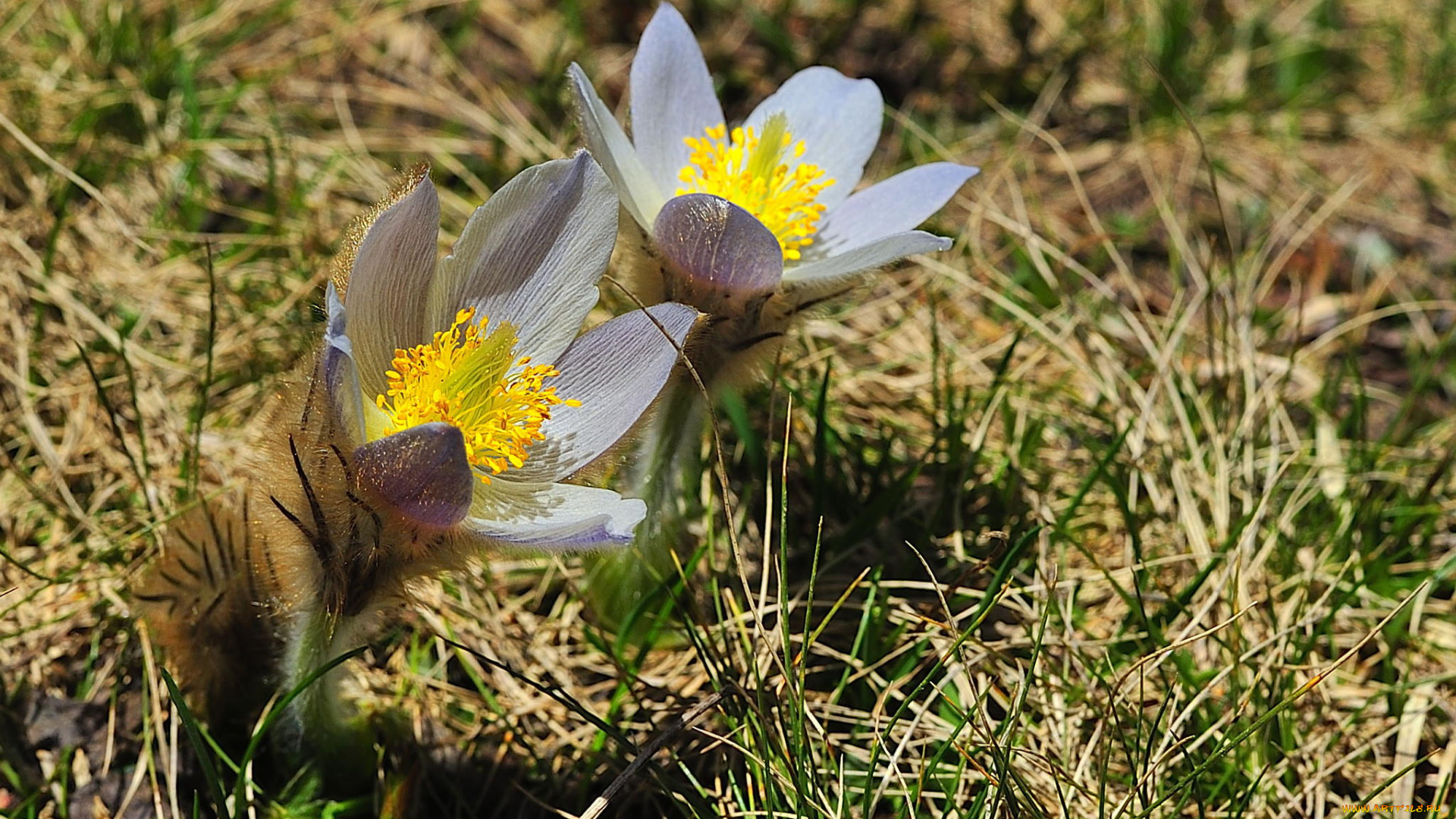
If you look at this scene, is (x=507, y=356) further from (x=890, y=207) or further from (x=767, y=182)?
(x=890, y=207)

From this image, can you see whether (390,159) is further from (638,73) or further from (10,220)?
(638,73)

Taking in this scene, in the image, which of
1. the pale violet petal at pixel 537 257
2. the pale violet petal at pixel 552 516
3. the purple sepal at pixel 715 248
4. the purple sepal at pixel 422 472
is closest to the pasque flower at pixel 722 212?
the purple sepal at pixel 715 248

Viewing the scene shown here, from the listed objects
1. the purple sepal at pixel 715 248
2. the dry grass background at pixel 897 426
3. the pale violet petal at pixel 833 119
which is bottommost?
the dry grass background at pixel 897 426

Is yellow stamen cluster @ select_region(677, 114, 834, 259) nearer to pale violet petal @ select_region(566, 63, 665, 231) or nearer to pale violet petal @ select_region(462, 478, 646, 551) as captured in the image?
pale violet petal @ select_region(566, 63, 665, 231)

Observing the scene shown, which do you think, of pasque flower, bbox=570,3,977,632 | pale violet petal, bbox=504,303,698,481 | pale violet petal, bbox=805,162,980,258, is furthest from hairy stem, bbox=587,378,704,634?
pale violet petal, bbox=805,162,980,258

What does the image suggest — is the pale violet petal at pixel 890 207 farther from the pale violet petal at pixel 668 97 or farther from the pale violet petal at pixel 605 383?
the pale violet petal at pixel 605 383

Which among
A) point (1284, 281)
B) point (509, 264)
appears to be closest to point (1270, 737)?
point (509, 264)
